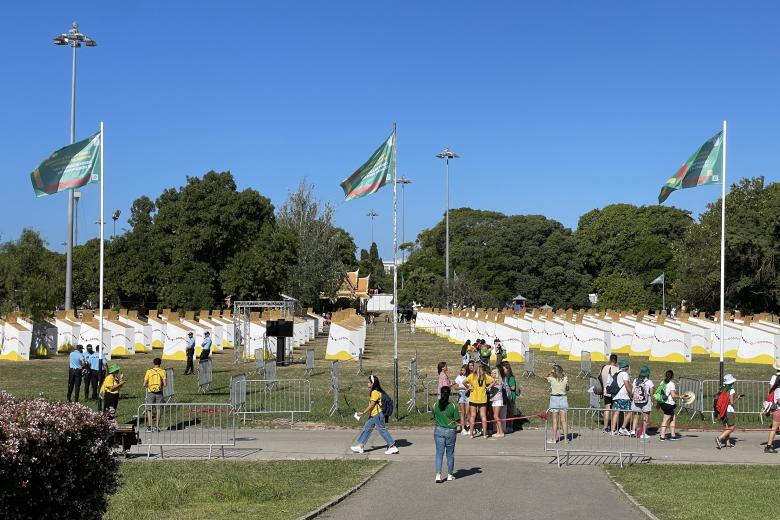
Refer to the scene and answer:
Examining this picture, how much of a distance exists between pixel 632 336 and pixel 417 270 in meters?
73.9

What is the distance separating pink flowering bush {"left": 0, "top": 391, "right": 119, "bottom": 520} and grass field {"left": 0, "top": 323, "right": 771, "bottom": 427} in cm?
1152

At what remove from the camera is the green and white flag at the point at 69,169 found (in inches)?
775

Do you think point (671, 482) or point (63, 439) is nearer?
point (63, 439)

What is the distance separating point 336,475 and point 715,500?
5.78 metres

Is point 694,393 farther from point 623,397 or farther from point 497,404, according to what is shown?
point 497,404

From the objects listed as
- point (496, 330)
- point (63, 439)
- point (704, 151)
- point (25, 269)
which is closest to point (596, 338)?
point (496, 330)

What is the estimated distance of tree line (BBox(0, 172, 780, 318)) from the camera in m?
56.6

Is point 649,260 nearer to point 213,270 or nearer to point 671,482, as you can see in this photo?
point 213,270

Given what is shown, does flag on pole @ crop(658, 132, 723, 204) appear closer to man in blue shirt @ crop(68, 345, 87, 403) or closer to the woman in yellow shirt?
the woman in yellow shirt

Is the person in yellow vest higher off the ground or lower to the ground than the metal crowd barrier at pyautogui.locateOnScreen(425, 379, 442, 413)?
higher

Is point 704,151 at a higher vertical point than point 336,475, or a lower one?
higher

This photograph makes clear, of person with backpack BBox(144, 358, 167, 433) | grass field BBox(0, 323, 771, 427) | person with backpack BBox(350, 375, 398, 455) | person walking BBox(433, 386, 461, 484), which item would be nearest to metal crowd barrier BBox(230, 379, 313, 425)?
grass field BBox(0, 323, 771, 427)

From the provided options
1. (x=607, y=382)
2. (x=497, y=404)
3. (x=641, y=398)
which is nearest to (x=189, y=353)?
(x=497, y=404)

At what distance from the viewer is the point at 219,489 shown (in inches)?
504
